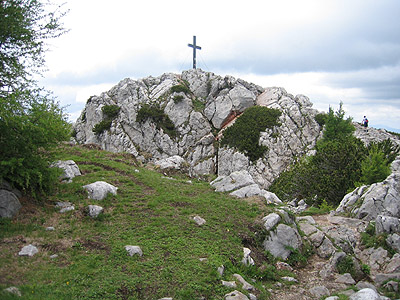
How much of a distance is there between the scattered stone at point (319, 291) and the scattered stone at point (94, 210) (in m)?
9.05

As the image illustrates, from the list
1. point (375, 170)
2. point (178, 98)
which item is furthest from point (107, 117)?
point (375, 170)

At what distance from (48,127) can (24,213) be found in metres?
3.52

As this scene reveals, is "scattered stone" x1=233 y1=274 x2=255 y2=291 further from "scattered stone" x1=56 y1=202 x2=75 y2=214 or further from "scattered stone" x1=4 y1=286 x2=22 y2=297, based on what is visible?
"scattered stone" x1=56 y1=202 x2=75 y2=214

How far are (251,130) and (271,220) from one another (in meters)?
29.6

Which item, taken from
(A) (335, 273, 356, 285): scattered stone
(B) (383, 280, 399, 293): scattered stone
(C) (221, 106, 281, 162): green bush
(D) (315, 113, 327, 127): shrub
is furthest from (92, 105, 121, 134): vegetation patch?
(B) (383, 280, 399, 293): scattered stone

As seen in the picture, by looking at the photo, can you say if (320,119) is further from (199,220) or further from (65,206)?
(65,206)

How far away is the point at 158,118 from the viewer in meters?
47.9

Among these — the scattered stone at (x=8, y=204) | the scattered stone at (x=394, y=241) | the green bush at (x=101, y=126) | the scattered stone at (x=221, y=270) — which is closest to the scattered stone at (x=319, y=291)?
the scattered stone at (x=221, y=270)

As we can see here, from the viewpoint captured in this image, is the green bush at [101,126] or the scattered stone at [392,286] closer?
the scattered stone at [392,286]

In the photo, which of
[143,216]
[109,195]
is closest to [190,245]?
[143,216]

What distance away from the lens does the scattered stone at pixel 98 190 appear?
14.5 m

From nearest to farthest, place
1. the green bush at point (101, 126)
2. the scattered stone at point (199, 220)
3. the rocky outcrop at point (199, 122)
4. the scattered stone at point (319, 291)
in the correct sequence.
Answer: the scattered stone at point (319, 291) → the scattered stone at point (199, 220) → the rocky outcrop at point (199, 122) → the green bush at point (101, 126)

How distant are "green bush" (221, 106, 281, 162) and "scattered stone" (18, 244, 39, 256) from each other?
112ft

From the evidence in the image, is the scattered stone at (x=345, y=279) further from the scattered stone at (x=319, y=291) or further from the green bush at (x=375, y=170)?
the green bush at (x=375, y=170)
